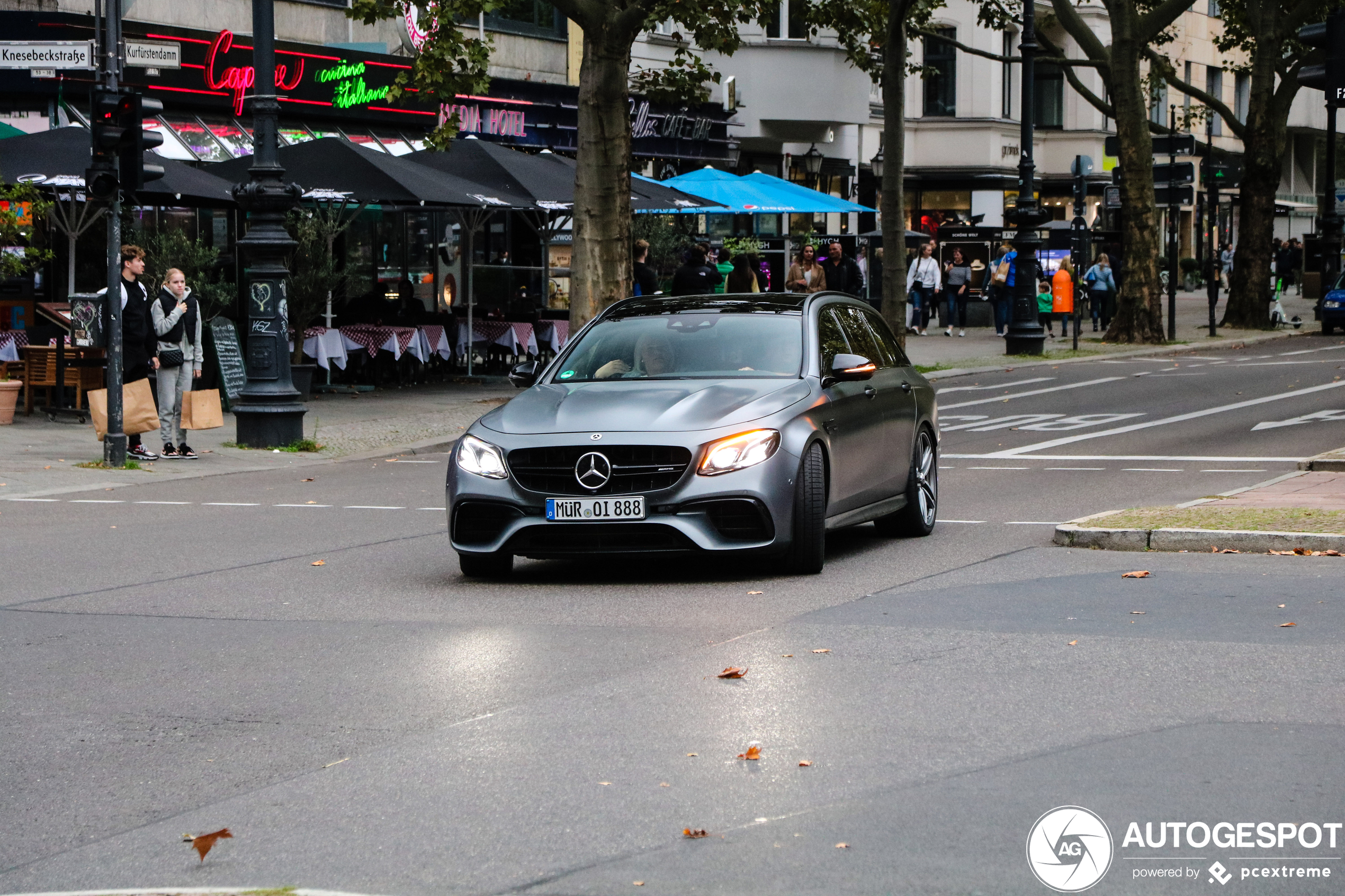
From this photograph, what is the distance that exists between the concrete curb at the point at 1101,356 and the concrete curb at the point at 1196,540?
46.9ft

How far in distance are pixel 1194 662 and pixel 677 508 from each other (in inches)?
120

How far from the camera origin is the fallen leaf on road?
5.19m

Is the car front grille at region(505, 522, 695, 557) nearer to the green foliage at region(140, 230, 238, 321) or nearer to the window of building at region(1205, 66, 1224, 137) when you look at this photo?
the green foliage at region(140, 230, 238, 321)

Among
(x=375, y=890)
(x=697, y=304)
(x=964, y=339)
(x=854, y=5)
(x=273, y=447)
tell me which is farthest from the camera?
(x=964, y=339)

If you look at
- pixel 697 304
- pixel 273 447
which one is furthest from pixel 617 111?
pixel 697 304

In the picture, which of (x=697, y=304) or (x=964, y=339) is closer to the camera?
(x=697, y=304)

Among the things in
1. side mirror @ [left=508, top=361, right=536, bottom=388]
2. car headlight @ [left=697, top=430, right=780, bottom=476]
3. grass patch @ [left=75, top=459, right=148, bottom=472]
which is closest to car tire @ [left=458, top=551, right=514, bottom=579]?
car headlight @ [left=697, top=430, right=780, bottom=476]

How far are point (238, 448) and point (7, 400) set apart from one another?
3.15 meters

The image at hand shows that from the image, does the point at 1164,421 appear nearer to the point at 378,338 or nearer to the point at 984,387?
the point at 984,387

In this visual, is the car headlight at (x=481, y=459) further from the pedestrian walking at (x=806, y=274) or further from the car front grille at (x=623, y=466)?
the pedestrian walking at (x=806, y=274)

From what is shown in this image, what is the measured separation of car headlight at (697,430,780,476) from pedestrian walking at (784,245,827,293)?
19457mm

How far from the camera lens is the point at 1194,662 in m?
7.59

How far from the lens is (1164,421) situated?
69.8 feet

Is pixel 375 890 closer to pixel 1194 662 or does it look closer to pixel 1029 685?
pixel 1029 685
